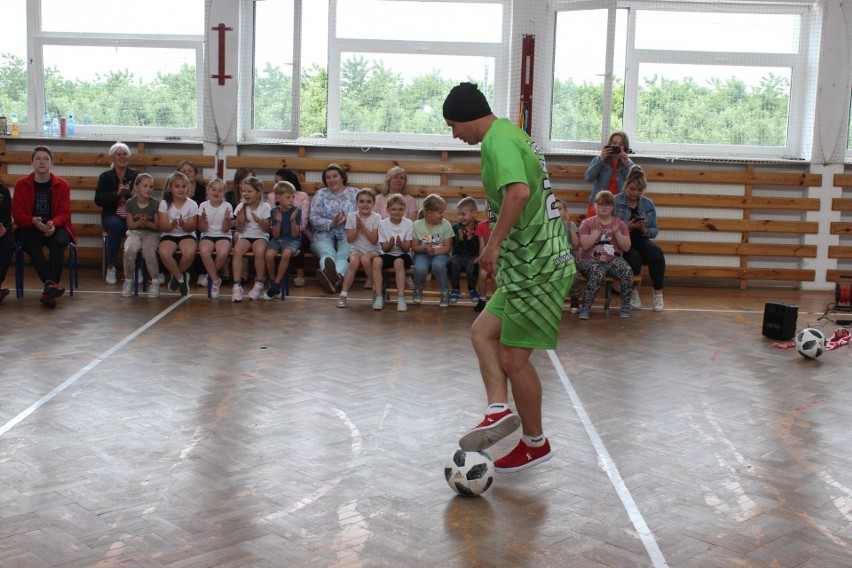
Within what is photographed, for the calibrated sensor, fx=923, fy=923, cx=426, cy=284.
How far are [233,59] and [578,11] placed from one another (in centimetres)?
422

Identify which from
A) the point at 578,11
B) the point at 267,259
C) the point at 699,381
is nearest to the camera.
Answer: the point at 699,381

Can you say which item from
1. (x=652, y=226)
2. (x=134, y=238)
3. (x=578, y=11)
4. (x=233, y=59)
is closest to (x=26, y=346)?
(x=134, y=238)

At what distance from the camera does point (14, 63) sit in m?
11.5

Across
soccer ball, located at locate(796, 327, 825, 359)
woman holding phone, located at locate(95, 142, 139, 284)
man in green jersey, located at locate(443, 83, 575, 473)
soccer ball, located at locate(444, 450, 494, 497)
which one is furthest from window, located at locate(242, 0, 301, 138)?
soccer ball, located at locate(444, 450, 494, 497)

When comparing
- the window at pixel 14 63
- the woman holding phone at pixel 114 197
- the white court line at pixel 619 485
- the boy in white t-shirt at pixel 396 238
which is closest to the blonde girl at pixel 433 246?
the boy in white t-shirt at pixel 396 238

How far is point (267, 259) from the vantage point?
367 inches

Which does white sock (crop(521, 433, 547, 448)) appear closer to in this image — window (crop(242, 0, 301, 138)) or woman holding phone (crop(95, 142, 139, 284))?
woman holding phone (crop(95, 142, 139, 284))

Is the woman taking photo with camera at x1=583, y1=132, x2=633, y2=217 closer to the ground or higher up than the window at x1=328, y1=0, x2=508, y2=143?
closer to the ground

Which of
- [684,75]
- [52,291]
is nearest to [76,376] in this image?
[52,291]

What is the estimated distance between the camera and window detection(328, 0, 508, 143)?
1141 cm

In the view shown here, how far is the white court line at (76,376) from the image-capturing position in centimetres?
493

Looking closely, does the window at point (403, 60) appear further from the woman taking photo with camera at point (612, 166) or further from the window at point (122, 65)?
the window at point (122, 65)

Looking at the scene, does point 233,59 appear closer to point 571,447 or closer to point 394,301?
point 394,301

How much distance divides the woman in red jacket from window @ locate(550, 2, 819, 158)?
577cm
